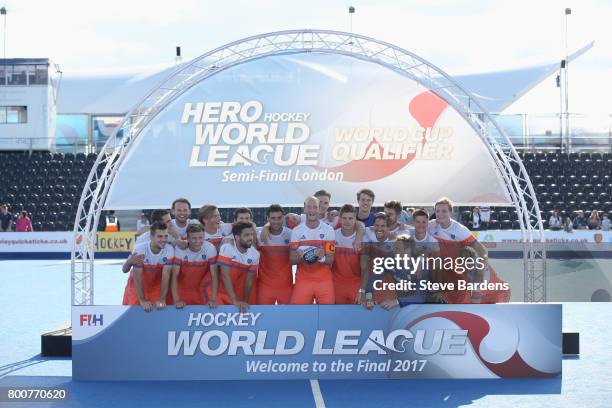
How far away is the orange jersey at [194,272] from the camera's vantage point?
10266mm

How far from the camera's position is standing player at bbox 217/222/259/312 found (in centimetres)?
1002

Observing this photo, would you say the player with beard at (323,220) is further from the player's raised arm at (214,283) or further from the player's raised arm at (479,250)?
the player's raised arm at (479,250)

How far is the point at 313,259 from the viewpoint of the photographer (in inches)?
402

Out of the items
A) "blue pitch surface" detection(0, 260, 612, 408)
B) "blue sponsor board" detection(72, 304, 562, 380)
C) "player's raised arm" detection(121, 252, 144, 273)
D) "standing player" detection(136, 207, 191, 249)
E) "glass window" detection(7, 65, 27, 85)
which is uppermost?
"glass window" detection(7, 65, 27, 85)

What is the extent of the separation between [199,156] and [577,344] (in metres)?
7.04

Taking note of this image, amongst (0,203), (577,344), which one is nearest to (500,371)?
(577,344)

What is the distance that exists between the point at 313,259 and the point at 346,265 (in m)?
0.50

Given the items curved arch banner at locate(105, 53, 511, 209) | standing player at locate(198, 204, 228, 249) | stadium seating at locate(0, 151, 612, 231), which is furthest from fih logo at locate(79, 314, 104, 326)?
stadium seating at locate(0, 151, 612, 231)

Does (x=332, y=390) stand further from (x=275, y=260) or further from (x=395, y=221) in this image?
(x=395, y=221)

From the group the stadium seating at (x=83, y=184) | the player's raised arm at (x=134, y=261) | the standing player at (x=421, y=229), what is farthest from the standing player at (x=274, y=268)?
the stadium seating at (x=83, y=184)

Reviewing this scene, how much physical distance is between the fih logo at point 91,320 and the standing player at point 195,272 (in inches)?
32.5

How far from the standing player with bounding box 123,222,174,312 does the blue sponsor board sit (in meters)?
0.21

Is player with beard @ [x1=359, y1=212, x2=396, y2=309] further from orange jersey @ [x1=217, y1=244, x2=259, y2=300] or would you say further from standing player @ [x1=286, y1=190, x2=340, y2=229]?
orange jersey @ [x1=217, y1=244, x2=259, y2=300]

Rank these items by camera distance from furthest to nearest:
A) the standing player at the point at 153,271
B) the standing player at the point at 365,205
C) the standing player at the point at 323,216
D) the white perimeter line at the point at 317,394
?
the standing player at the point at 323,216 → the standing player at the point at 365,205 → the standing player at the point at 153,271 → the white perimeter line at the point at 317,394
